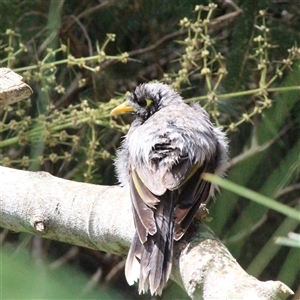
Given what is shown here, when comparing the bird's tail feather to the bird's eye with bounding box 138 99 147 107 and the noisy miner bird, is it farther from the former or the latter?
the bird's eye with bounding box 138 99 147 107

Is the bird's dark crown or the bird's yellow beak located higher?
the bird's dark crown

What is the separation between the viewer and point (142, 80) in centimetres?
500

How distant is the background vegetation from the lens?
3.96 meters

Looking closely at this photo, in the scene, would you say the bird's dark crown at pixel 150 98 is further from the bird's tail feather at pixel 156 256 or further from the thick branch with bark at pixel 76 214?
the bird's tail feather at pixel 156 256

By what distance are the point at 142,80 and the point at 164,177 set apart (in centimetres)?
242

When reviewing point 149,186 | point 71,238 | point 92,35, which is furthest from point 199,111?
point 92,35

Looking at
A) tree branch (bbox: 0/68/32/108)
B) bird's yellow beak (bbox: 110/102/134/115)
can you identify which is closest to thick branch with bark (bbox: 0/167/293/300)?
tree branch (bbox: 0/68/32/108)

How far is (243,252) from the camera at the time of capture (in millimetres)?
4809

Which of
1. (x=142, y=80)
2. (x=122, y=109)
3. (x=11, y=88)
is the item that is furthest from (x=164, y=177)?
(x=142, y=80)

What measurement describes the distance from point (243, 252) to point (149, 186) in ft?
7.68

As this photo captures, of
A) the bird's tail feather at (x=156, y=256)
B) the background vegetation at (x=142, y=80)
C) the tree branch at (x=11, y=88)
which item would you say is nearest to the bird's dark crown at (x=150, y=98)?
the background vegetation at (x=142, y=80)

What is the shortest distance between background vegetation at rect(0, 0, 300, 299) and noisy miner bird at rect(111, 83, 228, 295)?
538 mm

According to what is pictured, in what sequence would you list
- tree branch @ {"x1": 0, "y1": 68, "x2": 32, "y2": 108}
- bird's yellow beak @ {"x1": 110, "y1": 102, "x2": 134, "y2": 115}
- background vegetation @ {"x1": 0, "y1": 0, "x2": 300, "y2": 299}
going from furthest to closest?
background vegetation @ {"x1": 0, "y1": 0, "x2": 300, "y2": 299}
bird's yellow beak @ {"x1": 110, "y1": 102, "x2": 134, "y2": 115}
tree branch @ {"x1": 0, "y1": 68, "x2": 32, "y2": 108}

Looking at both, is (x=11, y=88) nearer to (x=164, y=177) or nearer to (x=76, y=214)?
(x=76, y=214)
